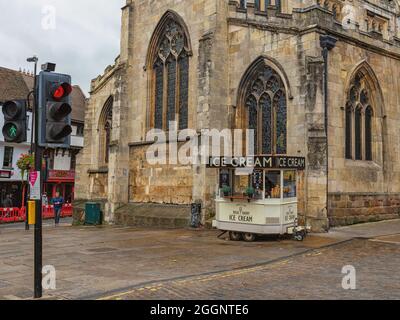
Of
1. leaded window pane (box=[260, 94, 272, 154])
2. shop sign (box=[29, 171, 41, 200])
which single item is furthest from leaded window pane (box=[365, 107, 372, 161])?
shop sign (box=[29, 171, 41, 200])

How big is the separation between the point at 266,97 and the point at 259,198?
5873 mm

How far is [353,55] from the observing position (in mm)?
17734

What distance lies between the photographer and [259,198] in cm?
1354

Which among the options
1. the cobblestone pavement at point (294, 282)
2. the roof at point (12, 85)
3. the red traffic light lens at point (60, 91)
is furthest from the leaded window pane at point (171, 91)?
the roof at point (12, 85)

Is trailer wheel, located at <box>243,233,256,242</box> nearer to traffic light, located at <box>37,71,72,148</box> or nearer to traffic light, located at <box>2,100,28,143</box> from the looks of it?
traffic light, located at <box>37,71,72,148</box>

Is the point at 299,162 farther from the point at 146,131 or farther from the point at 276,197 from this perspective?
the point at 146,131

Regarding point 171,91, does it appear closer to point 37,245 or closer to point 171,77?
point 171,77

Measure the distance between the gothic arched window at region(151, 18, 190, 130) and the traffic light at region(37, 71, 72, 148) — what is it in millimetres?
13470

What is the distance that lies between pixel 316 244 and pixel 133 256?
523 centimetres

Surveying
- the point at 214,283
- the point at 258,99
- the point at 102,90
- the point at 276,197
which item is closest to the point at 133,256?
the point at 214,283

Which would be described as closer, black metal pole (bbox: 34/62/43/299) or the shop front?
black metal pole (bbox: 34/62/43/299)

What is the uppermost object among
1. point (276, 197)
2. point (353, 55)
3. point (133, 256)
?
point (353, 55)

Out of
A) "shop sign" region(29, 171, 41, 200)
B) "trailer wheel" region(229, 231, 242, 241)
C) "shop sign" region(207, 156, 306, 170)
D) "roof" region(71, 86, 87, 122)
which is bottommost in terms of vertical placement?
"trailer wheel" region(229, 231, 242, 241)

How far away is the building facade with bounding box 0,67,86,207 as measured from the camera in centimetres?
3800
